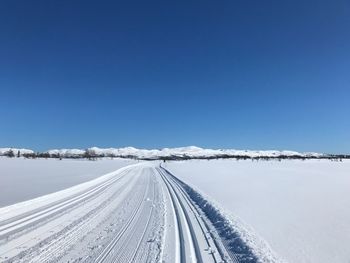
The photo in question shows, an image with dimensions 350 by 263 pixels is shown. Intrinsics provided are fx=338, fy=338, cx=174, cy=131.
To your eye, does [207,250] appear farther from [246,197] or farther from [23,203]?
[246,197]

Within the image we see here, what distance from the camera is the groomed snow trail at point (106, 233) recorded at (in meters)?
6.01

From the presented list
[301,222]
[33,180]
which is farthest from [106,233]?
[33,180]

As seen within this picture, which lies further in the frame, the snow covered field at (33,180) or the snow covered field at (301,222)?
the snow covered field at (33,180)

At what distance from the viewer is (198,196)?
14766mm

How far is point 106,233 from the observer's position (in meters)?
7.75

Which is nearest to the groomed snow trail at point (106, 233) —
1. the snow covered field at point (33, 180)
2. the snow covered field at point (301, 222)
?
the snow covered field at point (33, 180)

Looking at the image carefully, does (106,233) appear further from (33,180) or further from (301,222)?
(33,180)

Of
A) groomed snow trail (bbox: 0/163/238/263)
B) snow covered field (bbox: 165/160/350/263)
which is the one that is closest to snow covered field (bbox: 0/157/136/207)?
groomed snow trail (bbox: 0/163/238/263)

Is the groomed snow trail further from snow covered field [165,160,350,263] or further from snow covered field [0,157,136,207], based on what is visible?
snow covered field [165,160,350,263]

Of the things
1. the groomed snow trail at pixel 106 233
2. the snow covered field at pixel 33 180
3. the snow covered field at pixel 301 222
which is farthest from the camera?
the snow covered field at pixel 33 180

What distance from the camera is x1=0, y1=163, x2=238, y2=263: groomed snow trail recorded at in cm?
601

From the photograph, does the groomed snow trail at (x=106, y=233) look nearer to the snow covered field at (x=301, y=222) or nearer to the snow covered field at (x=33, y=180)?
the snow covered field at (x=33, y=180)

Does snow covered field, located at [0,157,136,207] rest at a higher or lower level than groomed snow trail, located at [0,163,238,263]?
higher

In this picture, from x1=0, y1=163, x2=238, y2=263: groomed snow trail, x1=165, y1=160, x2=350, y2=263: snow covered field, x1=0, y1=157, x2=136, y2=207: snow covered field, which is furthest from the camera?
x1=0, y1=157, x2=136, y2=207: snow covered field
